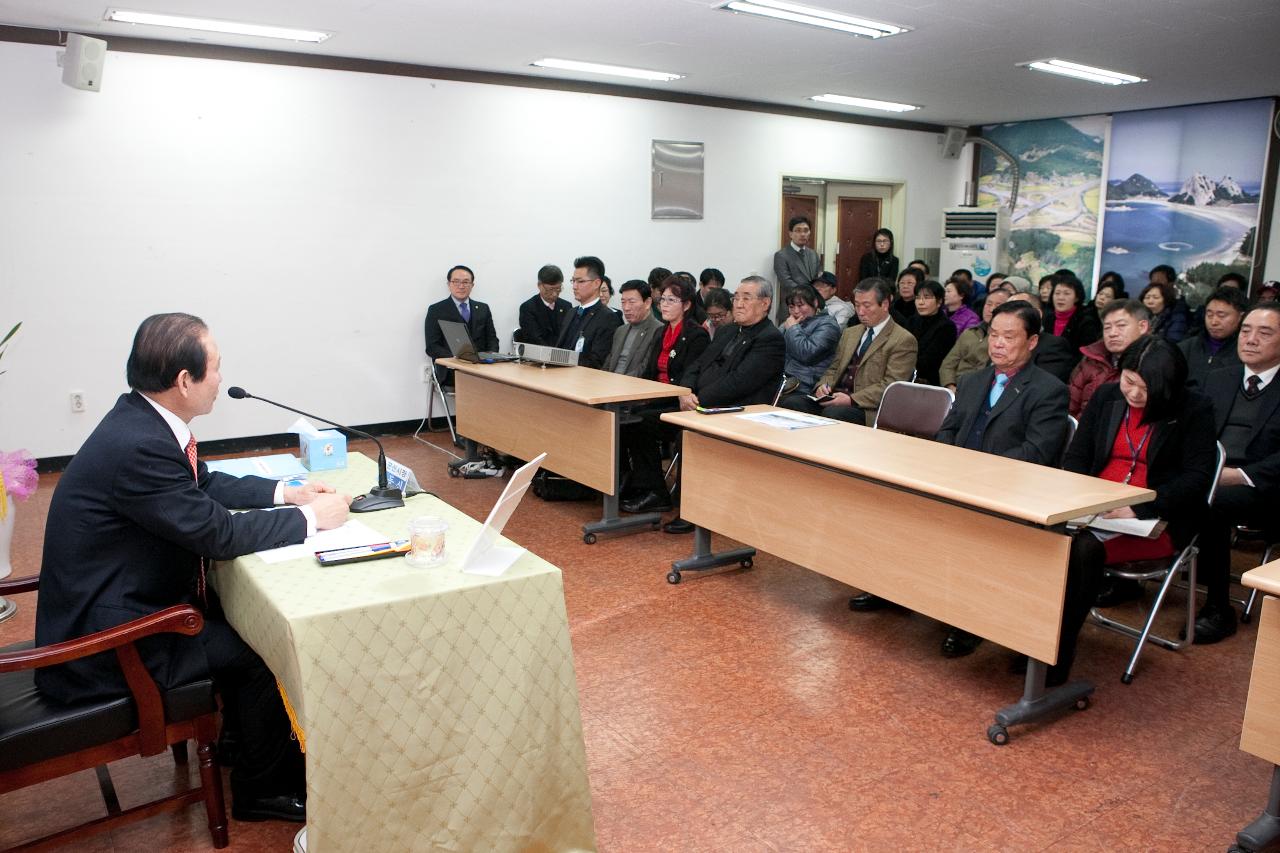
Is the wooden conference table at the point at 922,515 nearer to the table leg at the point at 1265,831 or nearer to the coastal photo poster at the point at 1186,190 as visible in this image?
the table leg at the point at 1265,831

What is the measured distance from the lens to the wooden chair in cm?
190

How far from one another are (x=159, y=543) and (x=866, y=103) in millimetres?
7915

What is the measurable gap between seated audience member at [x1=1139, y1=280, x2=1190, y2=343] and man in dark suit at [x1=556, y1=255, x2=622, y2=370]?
11.7ft

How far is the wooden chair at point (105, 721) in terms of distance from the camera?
1.90 meters

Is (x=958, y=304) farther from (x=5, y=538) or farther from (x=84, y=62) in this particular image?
(x=5, y=538)

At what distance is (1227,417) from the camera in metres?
3.98

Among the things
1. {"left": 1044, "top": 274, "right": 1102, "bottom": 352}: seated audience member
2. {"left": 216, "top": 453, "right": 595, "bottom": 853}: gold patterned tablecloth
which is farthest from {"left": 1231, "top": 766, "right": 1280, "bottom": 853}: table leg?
{"left": 1044, "top": 274, "right": 1102, "bottom": 352}: seated audience member

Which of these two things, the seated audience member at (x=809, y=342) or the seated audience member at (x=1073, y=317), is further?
the seated audience member at (x=1073, y=317)

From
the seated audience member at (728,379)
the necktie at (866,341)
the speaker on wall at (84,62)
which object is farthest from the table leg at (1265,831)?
the speaker on wall at (84,62)

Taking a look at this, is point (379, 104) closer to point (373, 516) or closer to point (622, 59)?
point (622, 59)

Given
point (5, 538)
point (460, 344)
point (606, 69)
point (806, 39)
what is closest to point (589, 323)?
point (460, 344)

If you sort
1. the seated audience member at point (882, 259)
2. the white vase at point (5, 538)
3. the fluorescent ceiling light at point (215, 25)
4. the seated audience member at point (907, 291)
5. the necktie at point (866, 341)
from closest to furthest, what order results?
the white vase at point (5, 538)
the fluorescent ceiling light at point (215, 25)
the necktie at point (866, 341)
the seated audience member at point (907, 291)
the seated audience member at point (882, 259)

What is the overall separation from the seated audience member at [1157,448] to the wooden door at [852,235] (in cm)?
659

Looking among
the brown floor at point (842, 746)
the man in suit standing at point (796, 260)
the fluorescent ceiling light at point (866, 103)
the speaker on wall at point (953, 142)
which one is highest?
the fluorescent ceiling light at point (866, 103)
